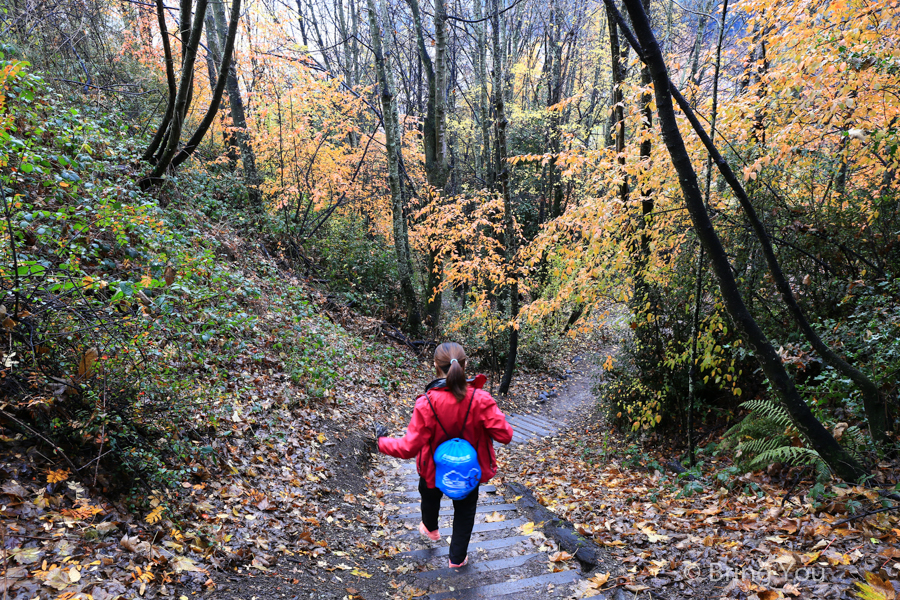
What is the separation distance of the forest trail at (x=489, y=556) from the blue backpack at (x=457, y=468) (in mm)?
658

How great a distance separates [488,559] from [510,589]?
0.54 m

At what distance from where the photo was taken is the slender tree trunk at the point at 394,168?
11.5 metres

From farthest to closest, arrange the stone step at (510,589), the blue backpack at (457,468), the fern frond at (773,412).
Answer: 1. the fern frond at (773,412)
2. the blue backpack at (457,468)
3. the stone step at (510,589)

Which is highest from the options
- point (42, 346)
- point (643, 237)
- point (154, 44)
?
point (154, 44)

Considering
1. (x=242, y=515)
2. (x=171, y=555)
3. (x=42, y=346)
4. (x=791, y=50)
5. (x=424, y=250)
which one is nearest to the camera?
(x=171, y=555)

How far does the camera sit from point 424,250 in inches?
607

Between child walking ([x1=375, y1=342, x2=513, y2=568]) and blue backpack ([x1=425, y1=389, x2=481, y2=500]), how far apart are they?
0.10 metres

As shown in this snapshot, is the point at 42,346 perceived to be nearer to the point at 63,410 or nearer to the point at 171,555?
the point at 63,410

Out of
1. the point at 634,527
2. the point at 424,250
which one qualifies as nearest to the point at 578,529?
the point at 634,527

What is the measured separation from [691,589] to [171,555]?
3518 millimetres

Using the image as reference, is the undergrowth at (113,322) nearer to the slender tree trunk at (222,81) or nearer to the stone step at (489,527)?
the slender tree trunk at (222,81)

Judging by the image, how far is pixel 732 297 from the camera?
3688 mm

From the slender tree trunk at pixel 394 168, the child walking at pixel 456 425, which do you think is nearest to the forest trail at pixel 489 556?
the child walking at pixel 456 425

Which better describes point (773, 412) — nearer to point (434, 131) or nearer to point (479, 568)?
point (479, 568)
